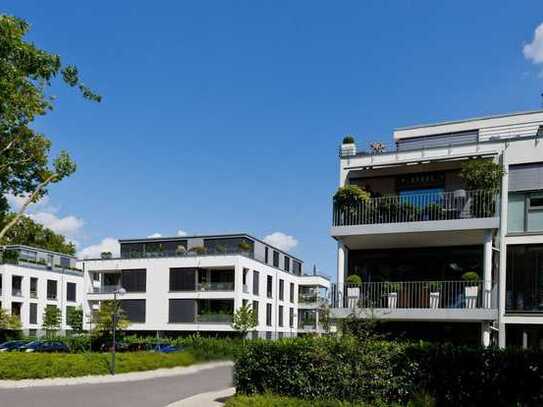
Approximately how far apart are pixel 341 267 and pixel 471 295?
4232mm

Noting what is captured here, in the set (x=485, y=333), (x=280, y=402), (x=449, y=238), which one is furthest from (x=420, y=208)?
(x=280, y=402)

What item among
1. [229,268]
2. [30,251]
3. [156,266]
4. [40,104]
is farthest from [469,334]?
[30,251]

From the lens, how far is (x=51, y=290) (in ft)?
172

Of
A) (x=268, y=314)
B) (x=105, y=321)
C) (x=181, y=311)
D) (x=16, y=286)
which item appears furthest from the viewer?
(x=16, y=286)

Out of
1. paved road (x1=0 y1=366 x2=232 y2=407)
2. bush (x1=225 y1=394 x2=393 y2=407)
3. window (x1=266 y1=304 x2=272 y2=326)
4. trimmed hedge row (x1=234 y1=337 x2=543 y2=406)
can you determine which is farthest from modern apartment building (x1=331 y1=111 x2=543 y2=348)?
window (x1=266 y1=304 x2=272 y2=326)

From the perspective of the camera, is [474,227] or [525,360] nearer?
[525,360]

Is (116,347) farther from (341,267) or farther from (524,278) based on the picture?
(524,278)

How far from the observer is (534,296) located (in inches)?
622

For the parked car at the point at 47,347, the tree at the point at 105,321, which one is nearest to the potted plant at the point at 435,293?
the tree at the point at 105,321

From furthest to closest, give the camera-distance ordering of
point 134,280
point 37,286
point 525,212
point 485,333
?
point 37,286 → point 134,280 → point 525,212 → point 485,333

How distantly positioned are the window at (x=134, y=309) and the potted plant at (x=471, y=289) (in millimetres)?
31231

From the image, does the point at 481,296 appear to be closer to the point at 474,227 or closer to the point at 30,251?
the point at 474,227

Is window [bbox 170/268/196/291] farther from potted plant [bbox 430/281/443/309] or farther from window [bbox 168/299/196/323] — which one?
potted plant [bbox 430/281/443/309]

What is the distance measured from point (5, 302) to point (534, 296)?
44039 mm
